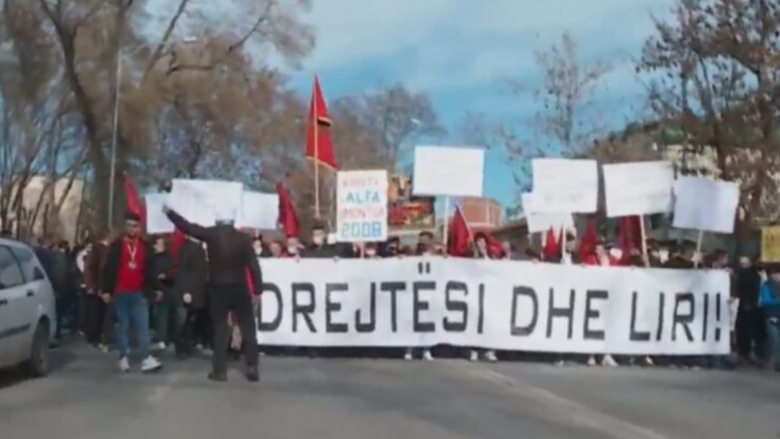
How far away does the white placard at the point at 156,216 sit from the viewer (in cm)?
2377

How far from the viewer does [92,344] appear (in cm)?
2189

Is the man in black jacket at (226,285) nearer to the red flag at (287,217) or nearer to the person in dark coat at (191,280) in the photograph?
the person in dark coat at (191,280)

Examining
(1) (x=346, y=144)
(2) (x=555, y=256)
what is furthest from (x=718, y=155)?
(1) (x=346, y=144)

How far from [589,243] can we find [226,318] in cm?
Result: 770

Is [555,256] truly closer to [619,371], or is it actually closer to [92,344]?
[619,371]

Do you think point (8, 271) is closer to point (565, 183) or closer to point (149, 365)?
point (149, 365)

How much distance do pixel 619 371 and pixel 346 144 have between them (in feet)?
165

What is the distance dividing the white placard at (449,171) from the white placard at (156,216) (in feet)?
16.4

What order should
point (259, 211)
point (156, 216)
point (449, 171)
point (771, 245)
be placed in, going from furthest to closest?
point (771, 245) → point (259, 211) → point (156, 216) → point (449, 171)

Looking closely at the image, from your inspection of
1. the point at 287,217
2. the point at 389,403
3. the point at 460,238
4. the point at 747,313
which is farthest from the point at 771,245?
the point at 389,403

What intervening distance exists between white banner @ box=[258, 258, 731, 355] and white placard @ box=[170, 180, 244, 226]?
8.86ft

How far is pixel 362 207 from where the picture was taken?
72.7 ft

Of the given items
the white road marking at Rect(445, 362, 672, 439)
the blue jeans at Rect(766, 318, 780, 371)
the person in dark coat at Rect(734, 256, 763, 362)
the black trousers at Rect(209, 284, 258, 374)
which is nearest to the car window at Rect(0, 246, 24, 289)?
the black trousers at Rect(209, 284, 258, 374)

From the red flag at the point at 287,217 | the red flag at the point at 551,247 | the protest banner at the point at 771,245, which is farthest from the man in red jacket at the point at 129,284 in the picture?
the protest banner at the point at 771,245
